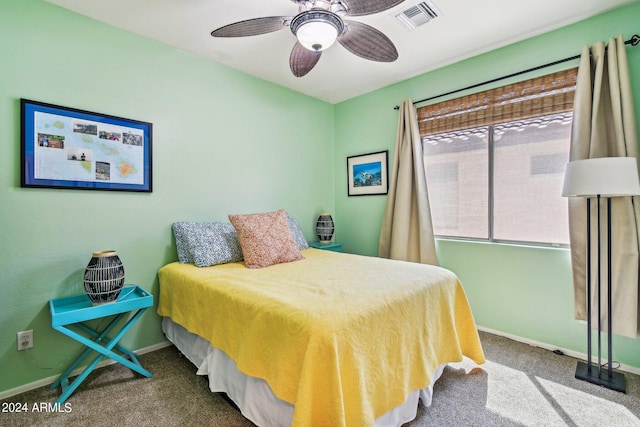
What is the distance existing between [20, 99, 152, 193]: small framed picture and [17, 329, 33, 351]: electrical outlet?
95 centimetres

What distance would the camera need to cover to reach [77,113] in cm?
204

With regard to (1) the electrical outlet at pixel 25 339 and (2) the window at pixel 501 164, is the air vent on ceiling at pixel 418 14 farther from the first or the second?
(1) the electrical outlet at pixel 25 339

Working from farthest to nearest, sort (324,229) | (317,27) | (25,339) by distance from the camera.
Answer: (324,229) < (25,339) < (317,27)

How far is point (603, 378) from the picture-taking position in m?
1.92

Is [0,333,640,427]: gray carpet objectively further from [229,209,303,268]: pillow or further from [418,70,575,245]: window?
[418,70,575,245]: window

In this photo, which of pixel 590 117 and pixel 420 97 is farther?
pixel 420 97

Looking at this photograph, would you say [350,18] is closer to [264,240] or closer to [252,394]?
[264,240]

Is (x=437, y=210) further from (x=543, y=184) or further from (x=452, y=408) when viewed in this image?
(x=452, y=408)

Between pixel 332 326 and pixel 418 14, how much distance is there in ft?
7.21

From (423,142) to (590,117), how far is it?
1.33 metres

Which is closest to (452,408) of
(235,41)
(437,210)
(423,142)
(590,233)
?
(590,233)

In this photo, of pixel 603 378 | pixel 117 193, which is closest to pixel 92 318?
pixel 117 193

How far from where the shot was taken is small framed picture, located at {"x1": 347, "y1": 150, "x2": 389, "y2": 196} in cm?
343

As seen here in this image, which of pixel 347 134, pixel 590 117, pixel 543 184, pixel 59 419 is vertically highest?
pixel 347 134
